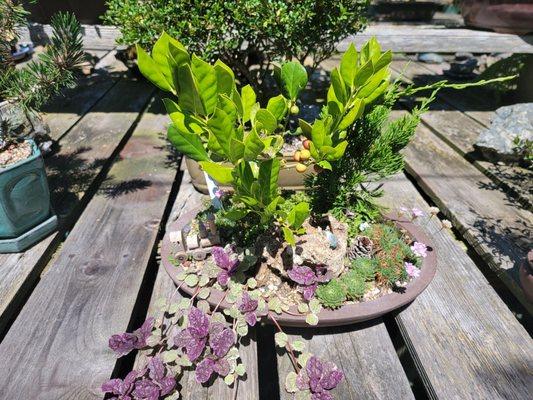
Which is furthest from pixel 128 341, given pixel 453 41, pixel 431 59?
pixel 431 59

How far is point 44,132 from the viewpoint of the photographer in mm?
2211

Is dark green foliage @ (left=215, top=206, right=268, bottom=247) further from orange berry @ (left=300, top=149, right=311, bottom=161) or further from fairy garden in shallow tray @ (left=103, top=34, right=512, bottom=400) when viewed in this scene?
orange berry @ (left=300, top=149, right=311, bottom=161)

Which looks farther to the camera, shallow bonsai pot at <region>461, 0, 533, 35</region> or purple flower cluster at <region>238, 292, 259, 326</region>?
shallow bonsai pot at <region>461, 0, 533, 35</region>

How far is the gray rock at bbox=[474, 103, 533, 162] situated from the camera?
2164 mm

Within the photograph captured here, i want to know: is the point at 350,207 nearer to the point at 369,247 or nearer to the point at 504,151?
the point at 369,247

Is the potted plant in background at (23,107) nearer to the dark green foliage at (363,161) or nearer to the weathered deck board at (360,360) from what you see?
Result: the dark green foliage at (363,161)

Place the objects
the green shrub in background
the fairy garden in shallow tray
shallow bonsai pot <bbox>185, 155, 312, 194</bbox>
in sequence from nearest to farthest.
→ the fairy garden in shallow tray < the green shrub in background < shallow bonsai pot <bbox>185, 155, 312, 194</bbox>

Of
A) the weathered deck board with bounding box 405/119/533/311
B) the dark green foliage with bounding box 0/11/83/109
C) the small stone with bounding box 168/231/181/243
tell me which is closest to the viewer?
the dark green foliage with bounding box 0/11/83/109

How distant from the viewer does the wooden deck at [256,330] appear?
3.39ft

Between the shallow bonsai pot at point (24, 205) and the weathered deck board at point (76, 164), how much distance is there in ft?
0.16

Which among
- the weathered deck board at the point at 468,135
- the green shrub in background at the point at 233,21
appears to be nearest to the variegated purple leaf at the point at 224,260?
the green shrub in background at the point at 233,21

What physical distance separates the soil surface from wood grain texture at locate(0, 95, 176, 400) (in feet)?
1.23

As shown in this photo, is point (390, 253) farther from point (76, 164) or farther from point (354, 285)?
point (76, 164)

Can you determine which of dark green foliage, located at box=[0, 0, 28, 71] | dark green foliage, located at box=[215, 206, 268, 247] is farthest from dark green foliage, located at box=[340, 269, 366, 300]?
dark green foliage, located at box=[0, 0, 28, 71]
